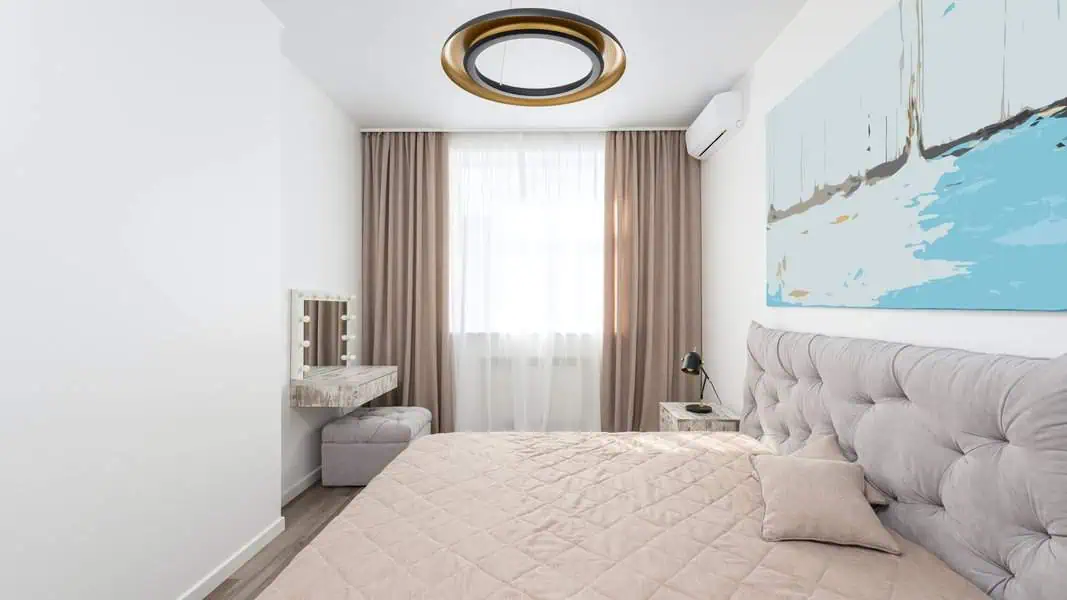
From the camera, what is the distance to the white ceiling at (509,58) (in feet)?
8.52

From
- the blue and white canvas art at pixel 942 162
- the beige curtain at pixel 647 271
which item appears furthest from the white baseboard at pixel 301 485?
the blue and white canvas art at pixel 942 162

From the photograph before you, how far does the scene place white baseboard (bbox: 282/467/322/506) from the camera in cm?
321

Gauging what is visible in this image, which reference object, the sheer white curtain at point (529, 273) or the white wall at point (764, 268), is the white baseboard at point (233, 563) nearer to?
the sheer white curtain at point (529, 273)

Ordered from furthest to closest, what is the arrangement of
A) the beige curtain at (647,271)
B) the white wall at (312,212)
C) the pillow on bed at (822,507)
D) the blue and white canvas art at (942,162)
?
the beige curtain at (647,271) → the white wall at (312,212) → the pillow on bed at (822,507) → the blue and white canvas art at (942,162)

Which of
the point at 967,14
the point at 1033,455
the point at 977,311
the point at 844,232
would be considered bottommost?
the point at 1033,455

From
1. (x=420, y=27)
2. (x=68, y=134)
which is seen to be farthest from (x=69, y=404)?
(x=420, y=27)

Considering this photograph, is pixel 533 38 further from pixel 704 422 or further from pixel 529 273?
pixel 529 273

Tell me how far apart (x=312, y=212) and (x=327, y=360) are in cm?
104

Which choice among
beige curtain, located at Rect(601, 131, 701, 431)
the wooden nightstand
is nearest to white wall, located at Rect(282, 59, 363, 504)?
beige curtain, located at Rect(601, 131, 701, 431)

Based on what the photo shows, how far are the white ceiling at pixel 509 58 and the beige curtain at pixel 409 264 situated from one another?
1.00 feet

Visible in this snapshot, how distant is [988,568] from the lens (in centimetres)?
123

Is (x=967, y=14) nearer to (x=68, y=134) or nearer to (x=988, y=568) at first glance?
(x=988, y=568)

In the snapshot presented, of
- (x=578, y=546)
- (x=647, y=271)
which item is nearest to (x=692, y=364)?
(x=647, y=271)

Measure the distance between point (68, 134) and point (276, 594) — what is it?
1472mm
